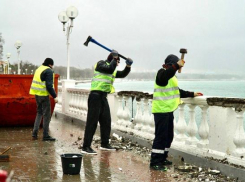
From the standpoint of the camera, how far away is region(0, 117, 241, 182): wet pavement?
604 cm

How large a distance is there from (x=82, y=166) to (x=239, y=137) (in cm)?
242

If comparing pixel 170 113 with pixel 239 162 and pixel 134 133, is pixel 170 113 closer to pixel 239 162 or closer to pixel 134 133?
pixel 239 162

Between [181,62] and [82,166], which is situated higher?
[181,62]

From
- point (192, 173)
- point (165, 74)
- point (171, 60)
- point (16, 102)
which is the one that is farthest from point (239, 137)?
point (16, 102)

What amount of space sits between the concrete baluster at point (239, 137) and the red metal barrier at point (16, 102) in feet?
24.9

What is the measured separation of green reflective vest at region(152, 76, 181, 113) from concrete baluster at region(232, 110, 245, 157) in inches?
40.2

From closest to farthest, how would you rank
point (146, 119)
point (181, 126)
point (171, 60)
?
point (171, 60)
point (181, 126)
point (146, 119)

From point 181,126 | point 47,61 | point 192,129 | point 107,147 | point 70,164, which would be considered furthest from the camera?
point 47,61

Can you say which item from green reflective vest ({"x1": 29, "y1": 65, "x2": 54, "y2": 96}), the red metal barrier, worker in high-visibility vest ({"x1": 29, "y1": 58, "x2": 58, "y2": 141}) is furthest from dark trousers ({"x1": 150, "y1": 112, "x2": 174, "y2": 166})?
the red metal barrier

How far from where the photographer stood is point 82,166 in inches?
269

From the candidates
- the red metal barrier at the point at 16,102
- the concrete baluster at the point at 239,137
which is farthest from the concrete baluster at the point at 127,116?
the concrete baluster at the point at 239,137

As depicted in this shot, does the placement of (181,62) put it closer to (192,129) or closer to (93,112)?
(192,129)

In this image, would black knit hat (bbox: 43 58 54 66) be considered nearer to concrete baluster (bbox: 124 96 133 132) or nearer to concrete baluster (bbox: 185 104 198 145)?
concrete baluster (bbox: 124 96 133 132)

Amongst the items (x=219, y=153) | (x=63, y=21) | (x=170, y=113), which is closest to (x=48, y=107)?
(x=170, y=113)
